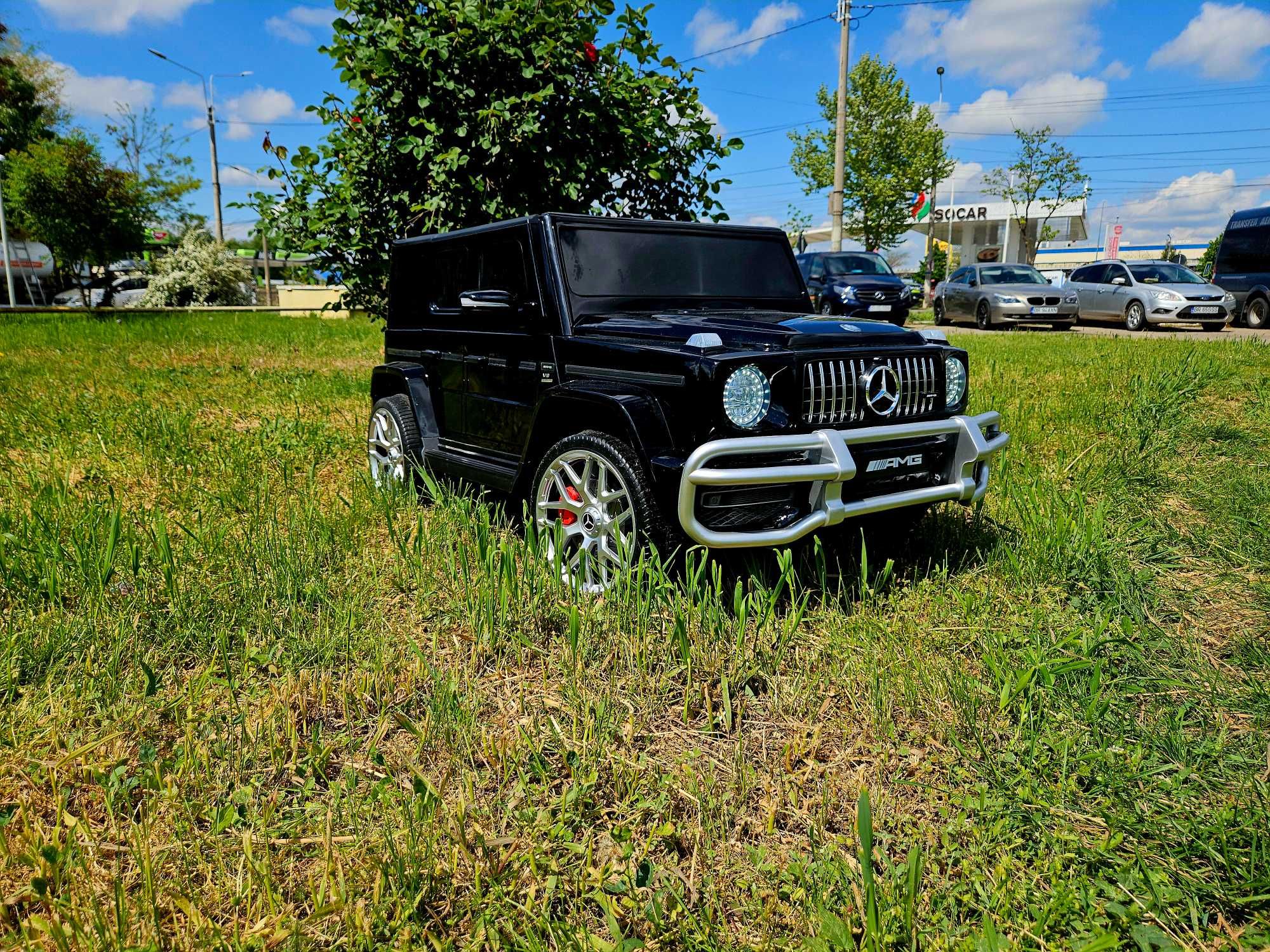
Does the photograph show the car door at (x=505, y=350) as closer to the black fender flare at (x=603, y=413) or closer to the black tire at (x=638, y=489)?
the black fender flare at (x=603, y=413)

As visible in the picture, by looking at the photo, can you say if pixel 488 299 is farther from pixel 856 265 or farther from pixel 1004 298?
pixel 1004 298

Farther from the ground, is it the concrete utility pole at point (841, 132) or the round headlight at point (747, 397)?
the concrete utility pole at point (841, 132)

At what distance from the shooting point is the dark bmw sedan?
54.7 ft

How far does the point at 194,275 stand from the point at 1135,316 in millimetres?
29064

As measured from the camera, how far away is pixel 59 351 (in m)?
13.1

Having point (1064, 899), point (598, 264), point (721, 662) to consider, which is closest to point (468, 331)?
point (598, 264)

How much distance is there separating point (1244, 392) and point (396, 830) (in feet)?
28.6

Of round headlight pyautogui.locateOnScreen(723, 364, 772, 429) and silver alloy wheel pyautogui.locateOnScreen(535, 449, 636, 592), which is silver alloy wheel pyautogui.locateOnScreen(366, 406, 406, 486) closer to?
silver alloy wheel pyautogui.locateOnScreen(535, 449, 636, 592)

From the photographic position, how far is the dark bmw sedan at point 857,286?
1669 cm

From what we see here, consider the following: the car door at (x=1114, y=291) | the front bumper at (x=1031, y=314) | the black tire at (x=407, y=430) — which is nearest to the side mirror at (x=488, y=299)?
the black tire at (x=407, y=430)

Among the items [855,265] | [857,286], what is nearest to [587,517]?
[857,286]

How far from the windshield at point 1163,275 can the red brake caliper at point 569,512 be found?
724 inches

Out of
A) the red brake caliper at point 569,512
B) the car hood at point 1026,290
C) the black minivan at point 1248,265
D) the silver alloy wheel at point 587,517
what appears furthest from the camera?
the car hood at point 1026,290

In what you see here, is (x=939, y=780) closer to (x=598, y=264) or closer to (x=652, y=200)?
(x=598, y=264)
